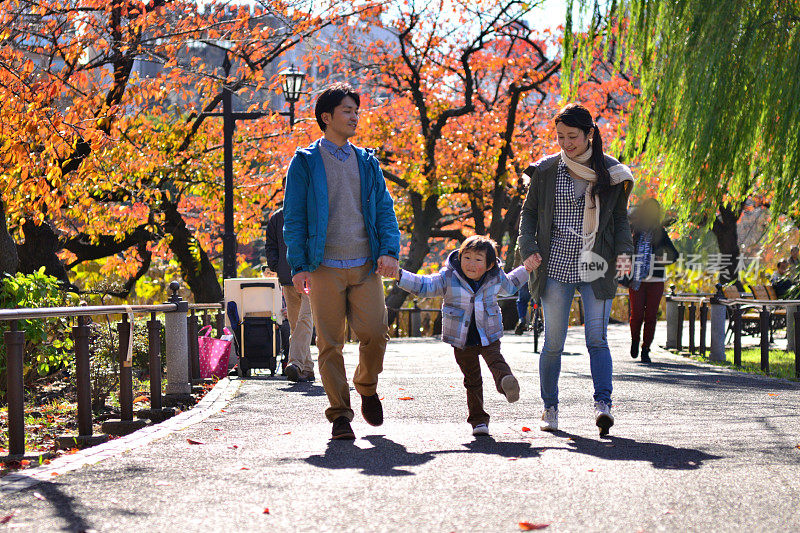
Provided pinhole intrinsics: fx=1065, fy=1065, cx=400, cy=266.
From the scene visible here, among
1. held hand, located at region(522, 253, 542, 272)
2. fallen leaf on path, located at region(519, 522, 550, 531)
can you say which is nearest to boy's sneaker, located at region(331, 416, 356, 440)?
held hand, located at region(522, 253, 542, 272)

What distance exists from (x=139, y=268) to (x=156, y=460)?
1760 cm

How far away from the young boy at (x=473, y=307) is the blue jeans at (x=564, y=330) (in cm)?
28

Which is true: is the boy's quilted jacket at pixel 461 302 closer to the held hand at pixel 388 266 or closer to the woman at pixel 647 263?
the held hand at pixel 388 266

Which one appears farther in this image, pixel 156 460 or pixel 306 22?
pixel 306 22

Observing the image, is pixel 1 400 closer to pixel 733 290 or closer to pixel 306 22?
pixel 306 22

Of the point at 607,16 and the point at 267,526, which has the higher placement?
the point at 607,16

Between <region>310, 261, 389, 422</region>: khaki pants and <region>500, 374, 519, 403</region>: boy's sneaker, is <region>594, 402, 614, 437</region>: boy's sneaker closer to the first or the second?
<region>500, 374, 519, 403</region>: boy's sneaker

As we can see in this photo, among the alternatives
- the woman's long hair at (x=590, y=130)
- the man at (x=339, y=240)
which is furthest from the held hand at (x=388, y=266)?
the woman's long hair at (x=590, y=130)

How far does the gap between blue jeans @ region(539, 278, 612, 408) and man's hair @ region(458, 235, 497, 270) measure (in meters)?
0.35

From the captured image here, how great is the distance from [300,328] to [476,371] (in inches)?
154

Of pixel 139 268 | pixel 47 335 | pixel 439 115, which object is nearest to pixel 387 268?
pixel 47 335

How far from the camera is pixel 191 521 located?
12.5 ft

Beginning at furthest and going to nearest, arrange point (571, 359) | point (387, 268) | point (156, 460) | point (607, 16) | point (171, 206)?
point (171, 206) < point (571, 359) < point (607, 16) < point (387, 268) < point (156, 460)

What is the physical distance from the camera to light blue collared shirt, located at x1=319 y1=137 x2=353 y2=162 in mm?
5918
